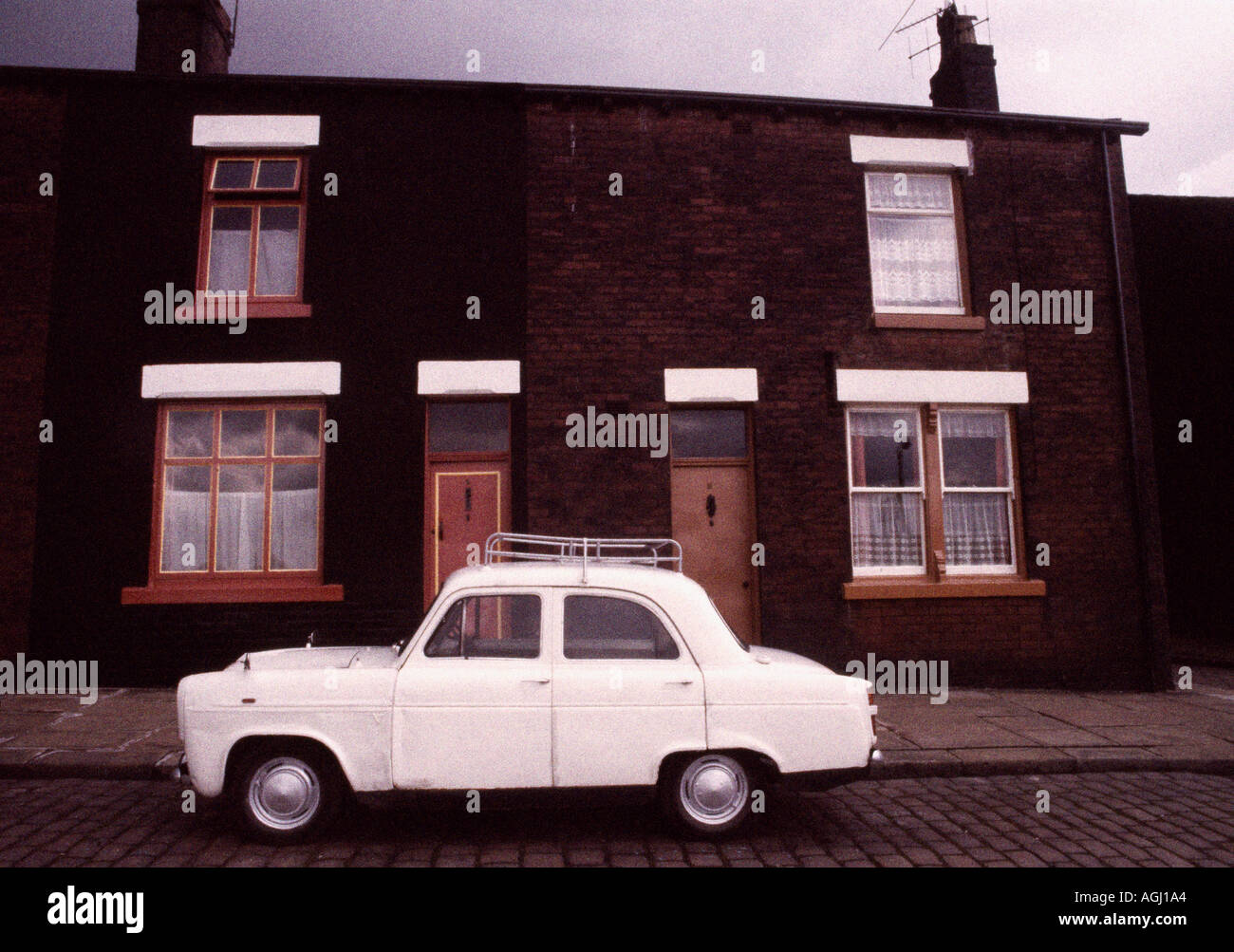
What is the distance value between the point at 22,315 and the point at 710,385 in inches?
303

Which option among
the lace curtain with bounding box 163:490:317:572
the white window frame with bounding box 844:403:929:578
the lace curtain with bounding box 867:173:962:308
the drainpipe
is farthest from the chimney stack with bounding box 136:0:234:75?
the drainpipe

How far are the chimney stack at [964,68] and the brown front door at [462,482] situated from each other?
7276 mm

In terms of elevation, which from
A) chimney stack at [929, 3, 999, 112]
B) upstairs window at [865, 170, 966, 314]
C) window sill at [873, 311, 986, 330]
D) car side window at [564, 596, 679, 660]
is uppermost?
chimney stack at [929, 3, 999, 112]

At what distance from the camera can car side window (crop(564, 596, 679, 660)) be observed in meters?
4.73

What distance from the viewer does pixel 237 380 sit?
877 centimetres

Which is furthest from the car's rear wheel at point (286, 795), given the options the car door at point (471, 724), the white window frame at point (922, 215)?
the white window frame at point (922, 215)

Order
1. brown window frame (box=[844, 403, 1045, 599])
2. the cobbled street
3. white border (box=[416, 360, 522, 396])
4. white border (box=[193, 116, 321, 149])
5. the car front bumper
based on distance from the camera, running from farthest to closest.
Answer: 1. white border (box=[193, 116, 321, 149])
2. brown window frame (box=[844, 403, 1045, 599])
3. white border (box=[416, 360, 522, 396])
4. the car front bumper
5. the cobbled street

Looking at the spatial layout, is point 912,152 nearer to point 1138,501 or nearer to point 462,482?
point 1138,501

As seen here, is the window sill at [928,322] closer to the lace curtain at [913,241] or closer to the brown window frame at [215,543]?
the lace curtain at [913,241]

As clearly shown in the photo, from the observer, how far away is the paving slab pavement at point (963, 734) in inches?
238

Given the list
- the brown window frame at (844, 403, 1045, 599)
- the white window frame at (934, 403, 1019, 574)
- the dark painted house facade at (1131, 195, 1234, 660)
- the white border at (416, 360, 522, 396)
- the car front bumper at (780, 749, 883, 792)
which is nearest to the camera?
the car front bumper at (780, 749, 883, 792)

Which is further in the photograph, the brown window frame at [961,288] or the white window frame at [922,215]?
the white window frame at [922,215]

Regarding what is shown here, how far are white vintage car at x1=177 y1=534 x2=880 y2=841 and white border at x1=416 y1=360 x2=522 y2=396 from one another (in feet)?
14.4

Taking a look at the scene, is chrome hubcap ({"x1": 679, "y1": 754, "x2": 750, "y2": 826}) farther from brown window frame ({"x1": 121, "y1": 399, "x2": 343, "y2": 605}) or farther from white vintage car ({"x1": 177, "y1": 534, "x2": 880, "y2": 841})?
brown window frame ({"x1": 121, "y1": 399, "x2": 343, "y2": 605})
